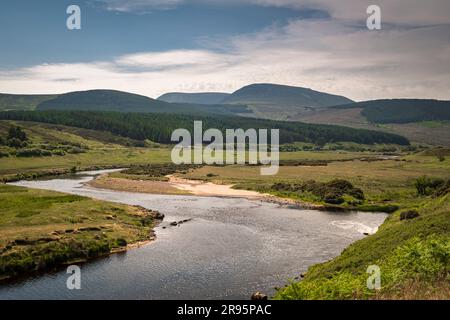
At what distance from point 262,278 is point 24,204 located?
4915 centimetres

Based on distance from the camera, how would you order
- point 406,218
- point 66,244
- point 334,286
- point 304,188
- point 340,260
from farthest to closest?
1. point 304,188
2. point 406,218
3. point 66,244
4. point 340,260
5. point 334,286

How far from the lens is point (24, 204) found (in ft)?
252

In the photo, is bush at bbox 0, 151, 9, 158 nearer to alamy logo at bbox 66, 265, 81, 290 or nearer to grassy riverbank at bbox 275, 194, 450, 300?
alamy logo at bbox 66, 265, 81, 290

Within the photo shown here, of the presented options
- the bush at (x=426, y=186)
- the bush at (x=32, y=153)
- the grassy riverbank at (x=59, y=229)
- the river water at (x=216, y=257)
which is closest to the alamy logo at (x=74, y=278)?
the river water at (x=216, y=257)

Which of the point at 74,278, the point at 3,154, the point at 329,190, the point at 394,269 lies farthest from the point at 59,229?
the point at 3,154

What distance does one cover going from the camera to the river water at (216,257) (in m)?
43.7

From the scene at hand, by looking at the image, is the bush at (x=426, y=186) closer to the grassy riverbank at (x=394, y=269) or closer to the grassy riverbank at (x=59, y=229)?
the grassy riverbank at (x=394, y=269)

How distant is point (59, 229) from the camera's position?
60812mm

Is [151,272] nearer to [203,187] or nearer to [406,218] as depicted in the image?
[406,218]

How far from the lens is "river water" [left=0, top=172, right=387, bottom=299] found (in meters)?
43.7

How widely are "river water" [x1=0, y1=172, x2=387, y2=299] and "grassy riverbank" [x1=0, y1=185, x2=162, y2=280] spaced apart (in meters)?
2.94

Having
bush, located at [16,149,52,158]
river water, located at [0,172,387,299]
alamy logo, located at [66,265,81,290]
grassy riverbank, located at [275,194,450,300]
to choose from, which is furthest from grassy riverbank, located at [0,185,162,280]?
bush, located at [16,149,52,158]

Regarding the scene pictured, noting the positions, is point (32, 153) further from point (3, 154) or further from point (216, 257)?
point (216, 257)

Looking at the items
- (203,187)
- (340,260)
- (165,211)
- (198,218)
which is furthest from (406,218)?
(203,187)
